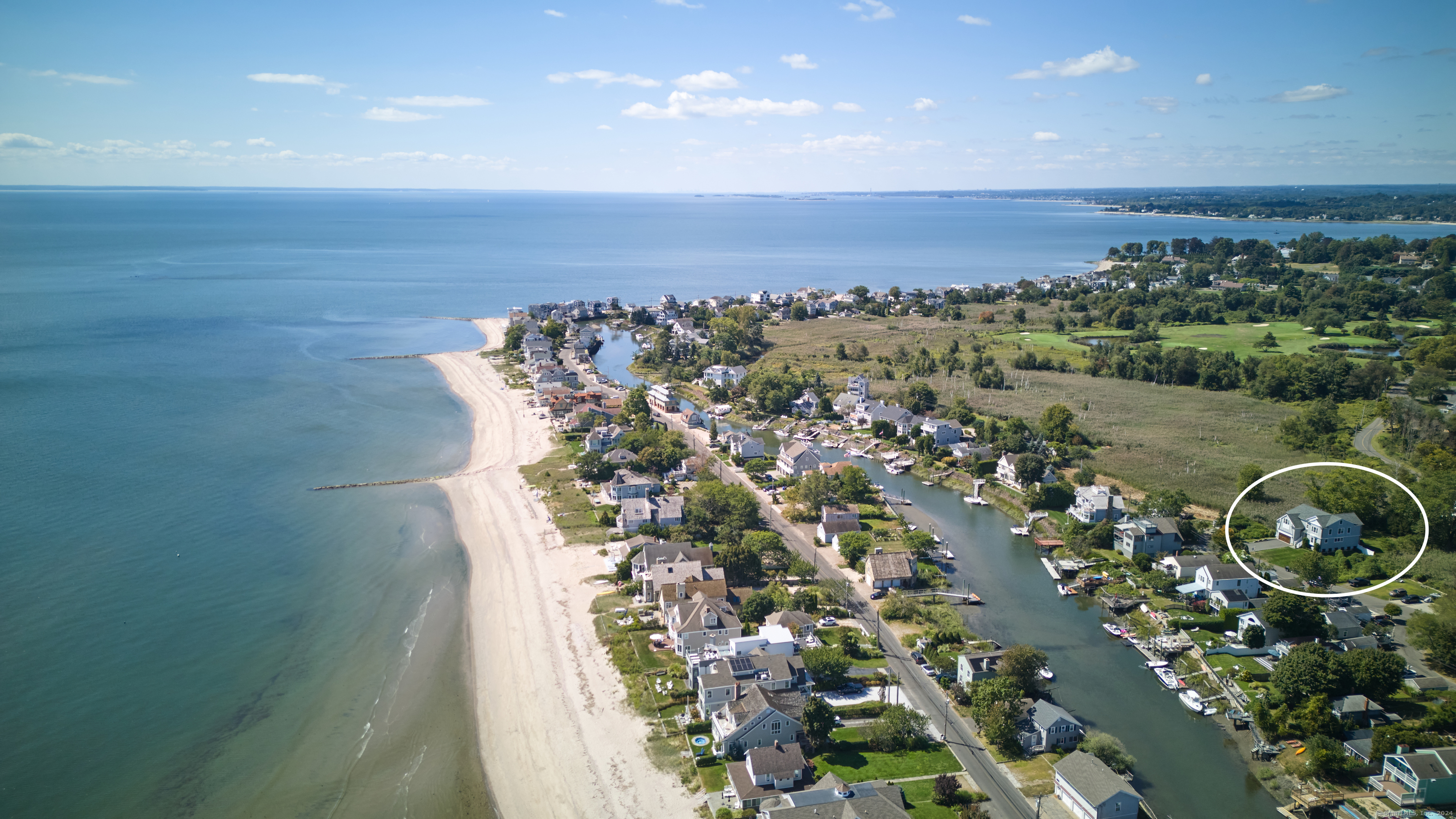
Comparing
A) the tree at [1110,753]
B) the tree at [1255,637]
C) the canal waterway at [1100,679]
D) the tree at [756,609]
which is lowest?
the canal waterway at [1100,679]

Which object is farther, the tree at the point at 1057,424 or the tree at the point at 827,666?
the tree at the point at 1057,424

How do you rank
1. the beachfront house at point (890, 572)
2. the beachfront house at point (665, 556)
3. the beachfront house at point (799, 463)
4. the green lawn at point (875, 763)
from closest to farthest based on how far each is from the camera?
the green lawn at point (875, 763) → the beachfront house at point (665, 556) → the beachfront house at point (890, 572) → the beachfront house at point (799, 463)

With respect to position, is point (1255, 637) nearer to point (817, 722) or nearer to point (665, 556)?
point (817, 722)

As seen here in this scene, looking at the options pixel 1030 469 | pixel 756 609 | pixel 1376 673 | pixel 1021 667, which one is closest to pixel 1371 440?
pixel 1030 469

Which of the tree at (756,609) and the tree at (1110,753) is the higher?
the tree at (756,609)

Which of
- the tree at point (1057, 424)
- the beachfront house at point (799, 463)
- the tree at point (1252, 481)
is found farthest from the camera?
the tree at point (1057, 424)

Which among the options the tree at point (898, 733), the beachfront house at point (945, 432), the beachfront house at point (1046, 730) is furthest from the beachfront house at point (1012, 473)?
the tree at point (898, 733)

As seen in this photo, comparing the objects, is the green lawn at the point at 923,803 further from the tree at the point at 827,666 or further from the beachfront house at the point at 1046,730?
the tree at the point at 827,666

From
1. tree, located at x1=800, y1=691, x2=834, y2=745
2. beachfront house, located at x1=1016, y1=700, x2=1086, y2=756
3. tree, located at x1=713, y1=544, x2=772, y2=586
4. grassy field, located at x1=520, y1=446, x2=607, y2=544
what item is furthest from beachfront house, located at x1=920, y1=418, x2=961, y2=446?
tree, located at x1=800, y1=691, x2=834, y2=745
